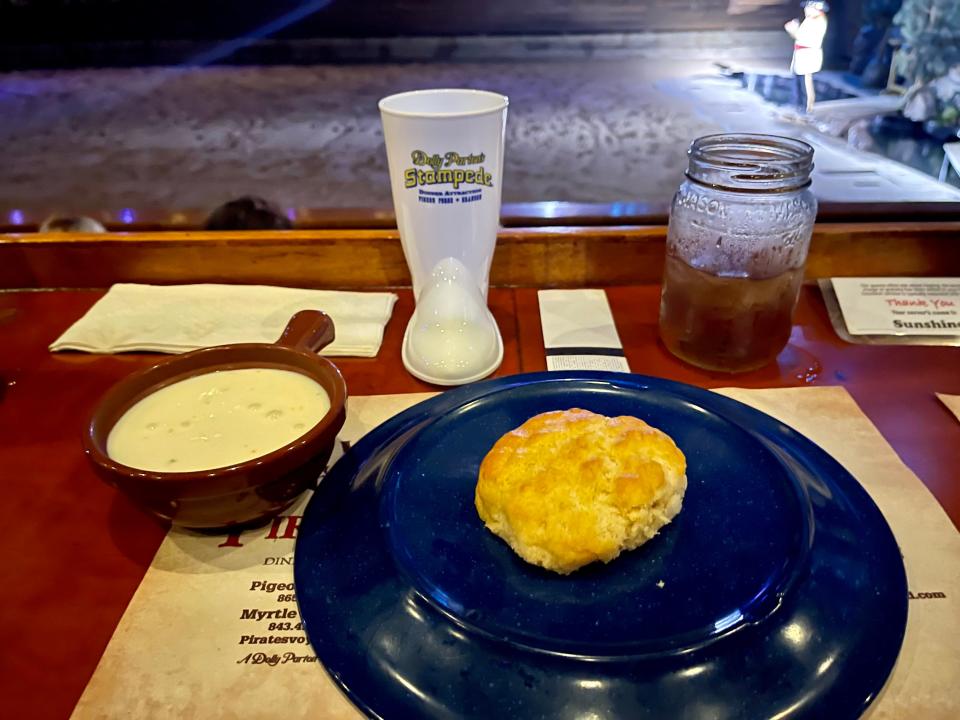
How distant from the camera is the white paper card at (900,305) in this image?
42.6 inches

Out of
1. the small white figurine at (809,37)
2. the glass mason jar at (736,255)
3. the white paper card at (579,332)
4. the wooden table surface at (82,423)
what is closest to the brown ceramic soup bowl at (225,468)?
the wooden table surface at (82,423)

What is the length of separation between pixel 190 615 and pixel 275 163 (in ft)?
3.78

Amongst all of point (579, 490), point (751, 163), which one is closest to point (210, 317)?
point (579, 490)

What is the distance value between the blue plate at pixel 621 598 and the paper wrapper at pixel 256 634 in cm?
3

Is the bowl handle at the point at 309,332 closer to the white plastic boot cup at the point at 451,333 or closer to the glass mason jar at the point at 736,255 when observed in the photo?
the white plastic boot cup at the point at 451,333

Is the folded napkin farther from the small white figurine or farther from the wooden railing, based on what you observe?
the small white figurine

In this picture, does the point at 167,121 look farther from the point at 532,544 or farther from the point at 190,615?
the point at 532,544

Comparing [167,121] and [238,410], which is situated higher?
[167,121]

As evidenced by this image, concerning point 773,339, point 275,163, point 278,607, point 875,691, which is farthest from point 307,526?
point 275,163

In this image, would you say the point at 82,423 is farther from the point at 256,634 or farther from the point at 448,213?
the point at 448,213

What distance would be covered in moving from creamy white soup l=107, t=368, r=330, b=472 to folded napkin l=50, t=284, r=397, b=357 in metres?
0.29

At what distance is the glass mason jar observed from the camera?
934 millimetres

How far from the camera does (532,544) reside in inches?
23.7

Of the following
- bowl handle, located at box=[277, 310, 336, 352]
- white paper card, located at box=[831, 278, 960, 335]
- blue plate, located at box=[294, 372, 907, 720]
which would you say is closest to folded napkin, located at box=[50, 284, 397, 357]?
bowl handle, located at box=[277, 310, 336, 352]
